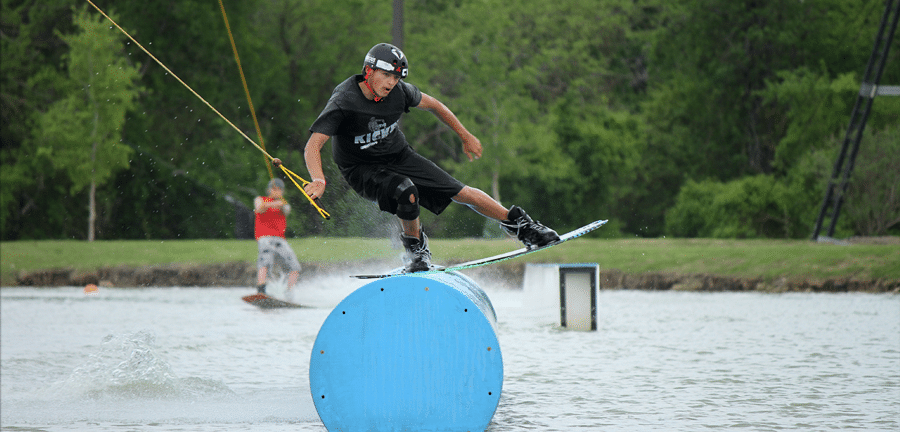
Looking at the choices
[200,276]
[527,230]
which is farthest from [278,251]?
[527,230]

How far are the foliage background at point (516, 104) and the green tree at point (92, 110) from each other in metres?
3.84

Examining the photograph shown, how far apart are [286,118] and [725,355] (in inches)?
1217

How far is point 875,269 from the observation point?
647 inches

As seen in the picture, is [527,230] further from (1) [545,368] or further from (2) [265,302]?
(2) [265,302]

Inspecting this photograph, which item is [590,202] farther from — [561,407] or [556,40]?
[561,407]

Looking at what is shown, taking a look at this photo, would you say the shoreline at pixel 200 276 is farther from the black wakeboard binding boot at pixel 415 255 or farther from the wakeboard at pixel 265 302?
the black wakeboard binding boot at pixel 415 255

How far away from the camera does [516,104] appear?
35.0m

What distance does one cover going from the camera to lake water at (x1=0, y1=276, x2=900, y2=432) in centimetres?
645

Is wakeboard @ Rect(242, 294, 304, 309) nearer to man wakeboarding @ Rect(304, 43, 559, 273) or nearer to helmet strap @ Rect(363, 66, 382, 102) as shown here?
man wakeboarding @ Rect(304, 43, 559, 273)

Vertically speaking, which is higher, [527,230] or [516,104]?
[516,104]

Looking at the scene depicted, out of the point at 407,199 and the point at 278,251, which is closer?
the point at 407,199

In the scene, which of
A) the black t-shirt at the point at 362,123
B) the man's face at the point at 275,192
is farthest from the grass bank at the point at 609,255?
the black t-shirt at the point at 362,123

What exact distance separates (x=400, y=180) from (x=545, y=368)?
2.99 metres

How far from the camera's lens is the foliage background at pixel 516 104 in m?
33.7
